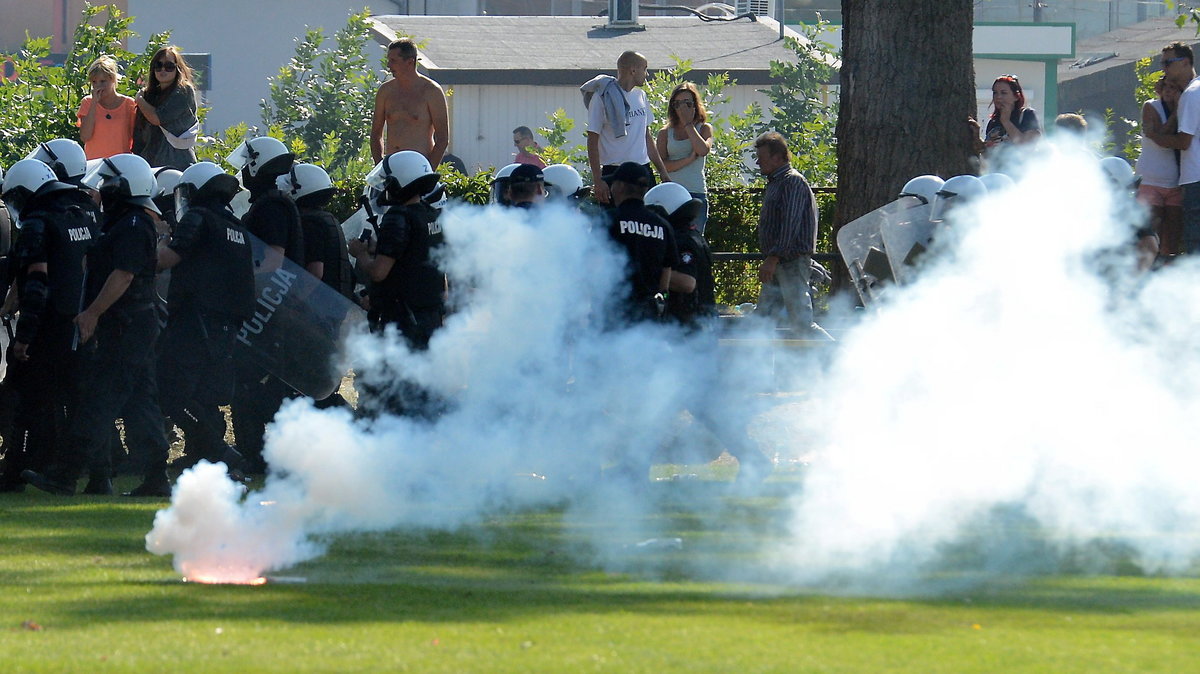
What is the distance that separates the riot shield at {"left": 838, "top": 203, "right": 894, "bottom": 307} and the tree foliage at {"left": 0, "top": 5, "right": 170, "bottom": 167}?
655 cm

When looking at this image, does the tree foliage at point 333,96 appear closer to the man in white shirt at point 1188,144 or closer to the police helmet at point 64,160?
the man in white shirt at point 1188,144

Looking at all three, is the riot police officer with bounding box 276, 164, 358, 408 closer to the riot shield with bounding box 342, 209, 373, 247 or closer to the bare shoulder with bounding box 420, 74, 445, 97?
the riot shield with bounding box 342, 209, 373, 247

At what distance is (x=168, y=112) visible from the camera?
42.9 ft

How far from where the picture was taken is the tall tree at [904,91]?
14.2 meters

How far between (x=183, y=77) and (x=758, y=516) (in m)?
6.62

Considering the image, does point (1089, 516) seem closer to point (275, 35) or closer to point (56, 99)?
point (56, 99)

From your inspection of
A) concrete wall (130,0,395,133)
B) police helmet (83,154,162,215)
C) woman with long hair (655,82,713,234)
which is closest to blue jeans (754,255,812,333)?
woman with long hair (655,82,713,234)

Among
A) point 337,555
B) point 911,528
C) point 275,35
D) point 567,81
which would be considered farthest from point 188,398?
point 275,35

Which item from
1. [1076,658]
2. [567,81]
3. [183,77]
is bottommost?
[1076,658]

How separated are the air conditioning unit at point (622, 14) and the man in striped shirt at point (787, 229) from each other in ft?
84.9

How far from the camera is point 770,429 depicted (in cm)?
1138

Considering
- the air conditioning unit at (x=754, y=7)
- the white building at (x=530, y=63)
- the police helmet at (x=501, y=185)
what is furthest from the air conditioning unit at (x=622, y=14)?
the police helmet at (x=501, y=185)

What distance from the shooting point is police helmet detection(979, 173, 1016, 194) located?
394 inches

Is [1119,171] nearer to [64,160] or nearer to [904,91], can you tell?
[904,91]
